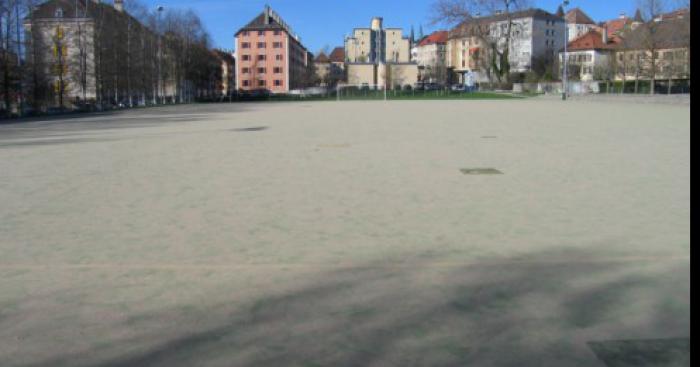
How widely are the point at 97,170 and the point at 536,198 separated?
8635mm

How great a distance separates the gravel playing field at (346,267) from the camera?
13.6ft

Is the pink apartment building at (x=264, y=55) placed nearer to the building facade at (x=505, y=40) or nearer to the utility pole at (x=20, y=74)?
the building facade at (x=505, y=40)

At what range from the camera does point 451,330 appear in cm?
437

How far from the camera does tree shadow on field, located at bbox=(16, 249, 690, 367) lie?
3957 mm

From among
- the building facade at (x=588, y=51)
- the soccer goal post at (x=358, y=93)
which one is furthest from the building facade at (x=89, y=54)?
the building facade at (x=588, y=51)

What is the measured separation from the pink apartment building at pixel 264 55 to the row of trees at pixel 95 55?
33.4 metres

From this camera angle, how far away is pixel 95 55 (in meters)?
58.7

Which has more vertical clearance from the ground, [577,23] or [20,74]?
[577,23]

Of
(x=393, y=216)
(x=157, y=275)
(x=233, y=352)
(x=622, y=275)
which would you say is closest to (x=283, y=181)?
(x=393, y=216)

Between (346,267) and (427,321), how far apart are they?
1.56m

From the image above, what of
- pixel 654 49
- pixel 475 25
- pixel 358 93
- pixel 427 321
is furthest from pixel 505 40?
pixel 427 321

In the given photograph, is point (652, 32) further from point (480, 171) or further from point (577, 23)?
point (577, 23)
